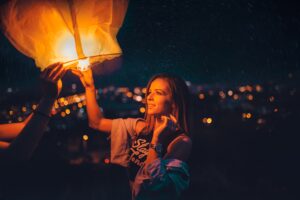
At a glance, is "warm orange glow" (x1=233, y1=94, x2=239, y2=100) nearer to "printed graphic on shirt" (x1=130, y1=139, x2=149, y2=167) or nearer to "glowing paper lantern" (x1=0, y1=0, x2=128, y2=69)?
"printed graphic on shirt" (x1=130, y1=139, x2=149, y2=167)

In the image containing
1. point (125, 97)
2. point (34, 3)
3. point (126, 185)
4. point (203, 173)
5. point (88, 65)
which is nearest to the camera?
point (34, 3)

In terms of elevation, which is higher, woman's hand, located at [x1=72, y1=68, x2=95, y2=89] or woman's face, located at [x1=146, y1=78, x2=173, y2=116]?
woman's hand, located at [x1=72, y1=68, x2=95, y2=89]

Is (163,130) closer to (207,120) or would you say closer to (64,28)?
(64,28)

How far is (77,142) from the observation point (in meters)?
23.8

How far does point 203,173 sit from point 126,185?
118 inches

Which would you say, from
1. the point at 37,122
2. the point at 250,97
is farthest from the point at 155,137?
the point at 250,97

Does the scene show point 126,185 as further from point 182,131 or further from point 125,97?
point 125,97

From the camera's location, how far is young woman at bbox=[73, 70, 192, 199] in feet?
12.1

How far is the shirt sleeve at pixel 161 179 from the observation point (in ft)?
11.7

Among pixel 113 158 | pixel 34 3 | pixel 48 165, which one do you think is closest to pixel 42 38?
pixel 34 3

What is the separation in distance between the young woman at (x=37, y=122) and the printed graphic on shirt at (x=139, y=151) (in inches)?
35.7

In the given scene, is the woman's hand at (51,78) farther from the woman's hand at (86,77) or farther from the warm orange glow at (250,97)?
the warm orange glow at (250,97)

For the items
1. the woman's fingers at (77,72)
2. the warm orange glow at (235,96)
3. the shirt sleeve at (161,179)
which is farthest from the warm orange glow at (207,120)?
the shirt sleeve at (161,179)

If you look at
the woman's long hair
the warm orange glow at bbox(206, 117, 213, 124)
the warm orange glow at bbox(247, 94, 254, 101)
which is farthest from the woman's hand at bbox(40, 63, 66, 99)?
the warm orange glow at bbox(247, 94, 254, 101)
